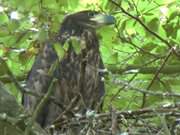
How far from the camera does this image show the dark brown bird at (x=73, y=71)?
2656 millimetres

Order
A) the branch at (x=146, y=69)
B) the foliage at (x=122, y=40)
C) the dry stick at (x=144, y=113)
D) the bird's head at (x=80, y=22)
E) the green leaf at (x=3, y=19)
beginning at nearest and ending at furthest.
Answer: the dry stick at (x=144, y=113)
the foliage at (x=122, y=40)
the green leaf at (x=3, y=19)
the bird's head at (x=80, y=22)
the branch at (x=146, y=69)

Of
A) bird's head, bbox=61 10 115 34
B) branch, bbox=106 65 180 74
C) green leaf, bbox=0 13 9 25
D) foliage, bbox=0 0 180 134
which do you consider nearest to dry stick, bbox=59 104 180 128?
foliage, bbox=0 0 180 134

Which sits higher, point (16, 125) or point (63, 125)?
point (16, 125)

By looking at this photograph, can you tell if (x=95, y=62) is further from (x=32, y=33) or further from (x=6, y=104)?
(x=6, y=104)

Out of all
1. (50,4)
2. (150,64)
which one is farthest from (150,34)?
(50,4)

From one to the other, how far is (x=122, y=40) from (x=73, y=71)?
0.36 metres

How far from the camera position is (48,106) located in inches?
112

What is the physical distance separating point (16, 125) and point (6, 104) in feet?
0.19

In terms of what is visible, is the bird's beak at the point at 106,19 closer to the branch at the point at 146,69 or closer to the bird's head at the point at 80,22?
the bird's head at the point at 80,22

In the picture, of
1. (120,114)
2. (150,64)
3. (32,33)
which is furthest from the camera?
(150,64)

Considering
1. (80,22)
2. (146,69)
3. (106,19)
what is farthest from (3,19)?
(146,69)

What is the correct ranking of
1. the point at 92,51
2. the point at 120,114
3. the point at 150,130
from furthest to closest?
the point at 92,51, the point at 150,130, the point at 120,114

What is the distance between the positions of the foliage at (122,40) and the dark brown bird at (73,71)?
67mm

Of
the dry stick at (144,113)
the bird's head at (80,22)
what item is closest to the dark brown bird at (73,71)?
the bird's head at (80,22)
